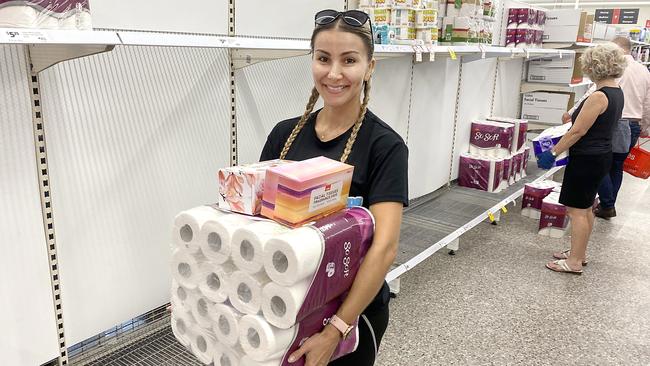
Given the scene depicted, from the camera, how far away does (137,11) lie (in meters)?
1.84

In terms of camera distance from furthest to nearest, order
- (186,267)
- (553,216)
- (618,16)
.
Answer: (618,16) → (553,216) → (186,267)

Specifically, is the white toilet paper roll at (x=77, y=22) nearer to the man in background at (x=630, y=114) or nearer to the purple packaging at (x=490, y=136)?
the purple packaging at (x=490, y=136)

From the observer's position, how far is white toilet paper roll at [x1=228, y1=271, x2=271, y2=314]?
1112mm

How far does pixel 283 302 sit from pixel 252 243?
15 centimetres

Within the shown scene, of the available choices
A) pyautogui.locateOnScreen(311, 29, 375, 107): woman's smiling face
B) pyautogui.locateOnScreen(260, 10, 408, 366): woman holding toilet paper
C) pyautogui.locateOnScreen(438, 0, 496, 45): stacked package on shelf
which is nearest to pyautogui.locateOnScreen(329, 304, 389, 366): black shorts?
pyautogui.locateOnScreen(260, 10, 408, 366): woman holding toilet paper

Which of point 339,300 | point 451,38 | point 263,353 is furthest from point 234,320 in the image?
point 451,38

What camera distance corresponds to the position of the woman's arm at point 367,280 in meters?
1.17

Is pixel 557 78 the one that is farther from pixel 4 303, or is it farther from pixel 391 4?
pixel 4 303

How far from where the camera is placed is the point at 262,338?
3.58ft

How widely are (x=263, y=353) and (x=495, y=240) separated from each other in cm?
366

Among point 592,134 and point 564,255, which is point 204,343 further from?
point 564,255

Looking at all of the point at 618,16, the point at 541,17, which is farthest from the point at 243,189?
the point at 618,16

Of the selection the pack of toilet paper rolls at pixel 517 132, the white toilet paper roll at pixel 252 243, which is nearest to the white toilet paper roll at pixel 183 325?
the white toilet paper roll at pixel 252 243

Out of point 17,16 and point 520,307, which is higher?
point 17,16
